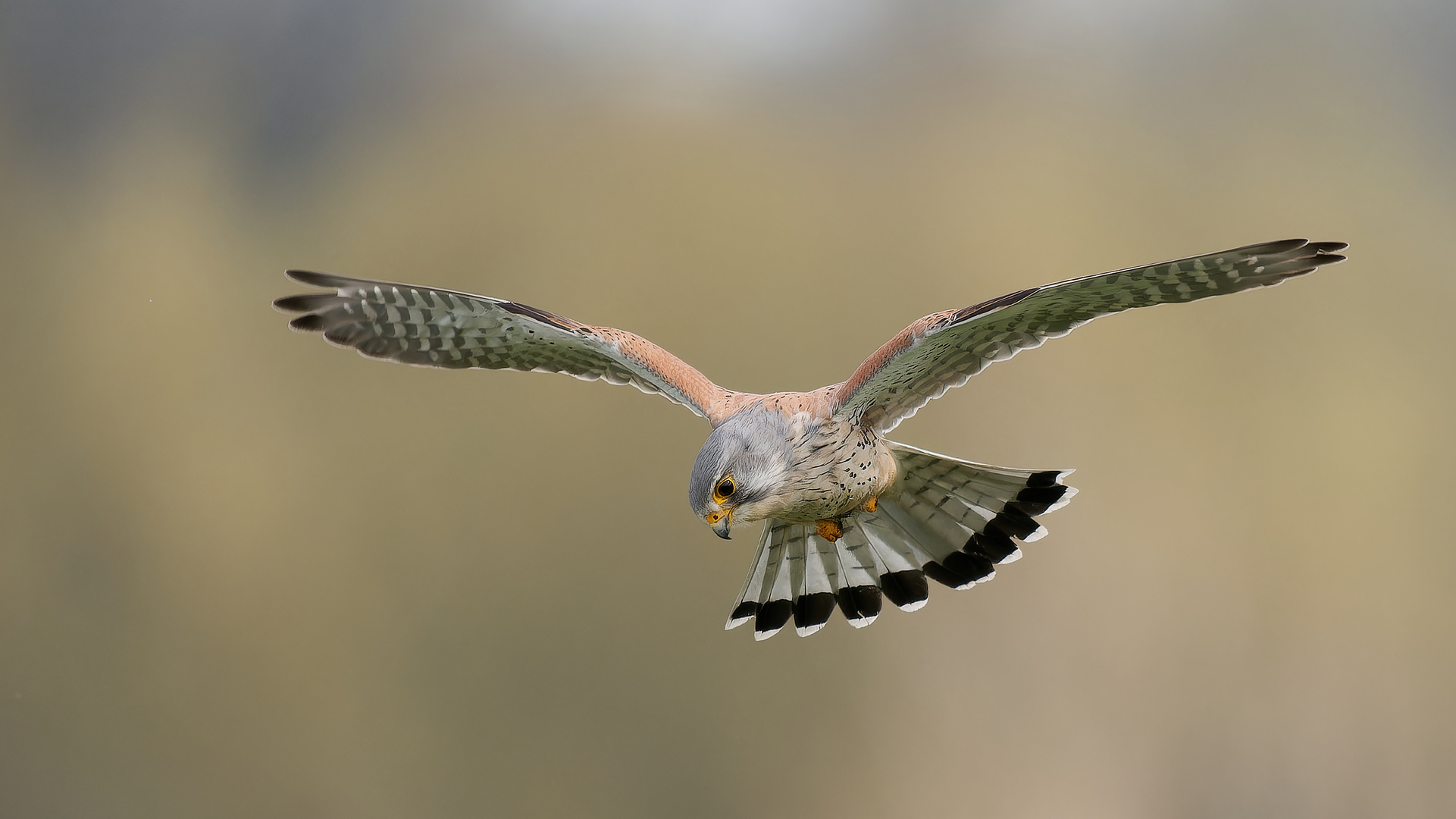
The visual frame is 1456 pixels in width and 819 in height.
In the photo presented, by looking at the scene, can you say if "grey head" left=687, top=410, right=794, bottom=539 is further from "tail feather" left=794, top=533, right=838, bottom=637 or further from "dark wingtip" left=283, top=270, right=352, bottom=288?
"dark wingtip" left=283, top=270, right=352, bottom=288

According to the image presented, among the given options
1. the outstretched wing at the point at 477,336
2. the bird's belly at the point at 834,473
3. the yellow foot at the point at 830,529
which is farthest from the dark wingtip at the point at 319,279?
the yellow foot at the point at 830,529

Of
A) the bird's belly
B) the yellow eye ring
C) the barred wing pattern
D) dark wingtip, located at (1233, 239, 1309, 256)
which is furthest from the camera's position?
the barred wing pattern

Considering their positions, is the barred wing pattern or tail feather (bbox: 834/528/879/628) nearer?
the barred wing pattern

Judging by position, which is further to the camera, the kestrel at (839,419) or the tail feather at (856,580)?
the tail feather at (856,580)

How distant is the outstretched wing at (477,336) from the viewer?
2625mm

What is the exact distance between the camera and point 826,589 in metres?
2.88

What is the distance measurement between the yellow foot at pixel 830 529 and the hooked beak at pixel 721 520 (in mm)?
661

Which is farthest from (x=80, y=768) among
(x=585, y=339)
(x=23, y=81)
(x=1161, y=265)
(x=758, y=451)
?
(x=1161, y=265)

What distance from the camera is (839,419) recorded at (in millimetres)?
2398

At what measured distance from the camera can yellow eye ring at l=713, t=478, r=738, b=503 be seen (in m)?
2.10

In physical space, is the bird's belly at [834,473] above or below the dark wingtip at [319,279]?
below

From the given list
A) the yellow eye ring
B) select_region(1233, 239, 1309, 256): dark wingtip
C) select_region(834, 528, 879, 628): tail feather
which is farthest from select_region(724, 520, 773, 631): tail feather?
select_region(1233, 239, 1309, 256): dark wingtip

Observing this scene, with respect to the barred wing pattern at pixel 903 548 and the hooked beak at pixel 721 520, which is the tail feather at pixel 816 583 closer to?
the barred wing pattern at pixel 903 548

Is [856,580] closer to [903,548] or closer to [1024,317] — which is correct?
[903,548]
